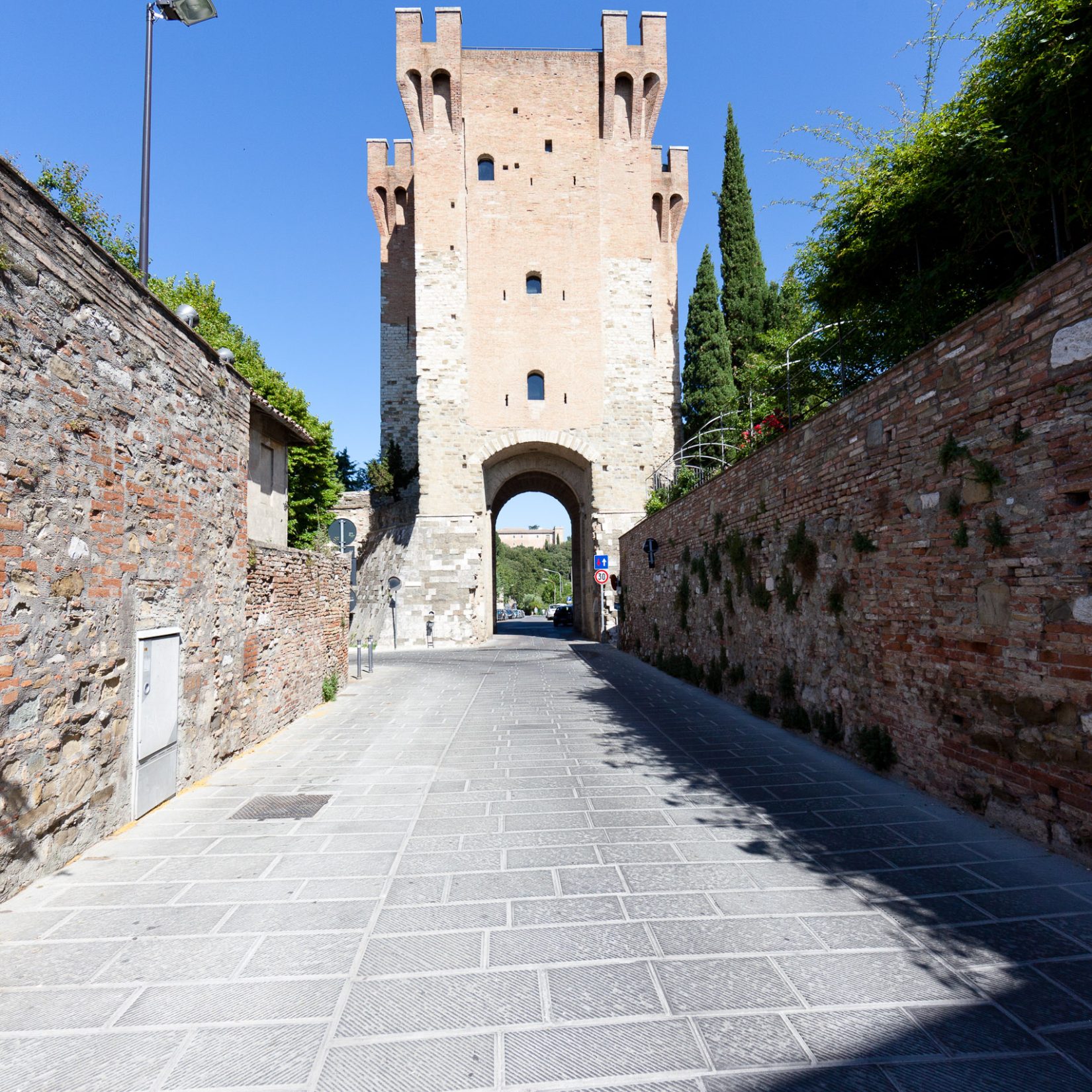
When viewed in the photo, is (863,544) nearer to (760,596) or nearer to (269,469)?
(760,596)

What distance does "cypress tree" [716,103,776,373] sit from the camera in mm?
27016

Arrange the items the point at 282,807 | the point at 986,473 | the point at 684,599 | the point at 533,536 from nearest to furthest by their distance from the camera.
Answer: the point at 986,473
the point at 282,807
the point at 684,599
the point at 533,536

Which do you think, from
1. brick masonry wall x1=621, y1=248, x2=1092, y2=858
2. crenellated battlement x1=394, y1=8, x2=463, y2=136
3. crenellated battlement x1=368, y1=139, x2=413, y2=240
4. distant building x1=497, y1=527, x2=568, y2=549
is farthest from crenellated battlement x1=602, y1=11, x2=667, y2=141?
distant building x1=497, y1=527, x2=568, y2=549

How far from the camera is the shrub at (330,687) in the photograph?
10969 millimetres

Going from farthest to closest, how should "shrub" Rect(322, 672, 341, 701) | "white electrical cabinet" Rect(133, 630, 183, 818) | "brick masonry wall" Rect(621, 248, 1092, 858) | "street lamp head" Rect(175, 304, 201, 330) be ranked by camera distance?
"shrub" Rect(322, 672, 341, 701) → "street lamp head" Rect(175, 304, 201, 330) → "white electrical cabinet" Rect(133, 630, 183, 818) → "brick masonry wall" Rect(621, 248, 1092, 858)

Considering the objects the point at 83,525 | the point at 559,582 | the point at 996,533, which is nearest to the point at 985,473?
the point at 996,533

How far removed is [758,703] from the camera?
8656 millimetres

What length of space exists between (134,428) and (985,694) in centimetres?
624

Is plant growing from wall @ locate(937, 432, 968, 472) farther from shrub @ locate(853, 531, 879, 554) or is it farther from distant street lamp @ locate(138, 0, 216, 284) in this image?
distant street lamp @ locate(138, 0, 216, 284)

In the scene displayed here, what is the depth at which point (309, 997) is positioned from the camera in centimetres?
272

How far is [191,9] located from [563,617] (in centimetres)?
3281

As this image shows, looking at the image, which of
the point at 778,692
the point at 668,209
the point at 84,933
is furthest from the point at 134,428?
the point at 668,209

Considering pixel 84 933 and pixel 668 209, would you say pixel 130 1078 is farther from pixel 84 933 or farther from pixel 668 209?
pixel 668 209

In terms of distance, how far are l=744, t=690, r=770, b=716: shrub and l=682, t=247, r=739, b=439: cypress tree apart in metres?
18.7
